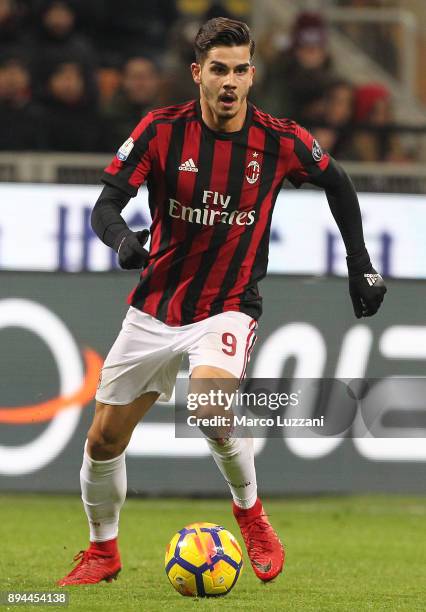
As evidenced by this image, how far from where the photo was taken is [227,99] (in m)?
5.21

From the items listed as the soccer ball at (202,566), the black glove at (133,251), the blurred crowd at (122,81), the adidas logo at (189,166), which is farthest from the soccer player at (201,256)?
the blurred crowd at (122,81)

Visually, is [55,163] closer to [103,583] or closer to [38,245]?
[38,245]

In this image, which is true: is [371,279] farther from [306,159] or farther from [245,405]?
[245,405]

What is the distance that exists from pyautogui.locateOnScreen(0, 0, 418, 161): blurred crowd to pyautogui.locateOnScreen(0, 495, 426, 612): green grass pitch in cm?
286

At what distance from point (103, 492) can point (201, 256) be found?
1058 millimetres

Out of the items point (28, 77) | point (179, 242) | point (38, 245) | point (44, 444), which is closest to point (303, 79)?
point (28, 77)

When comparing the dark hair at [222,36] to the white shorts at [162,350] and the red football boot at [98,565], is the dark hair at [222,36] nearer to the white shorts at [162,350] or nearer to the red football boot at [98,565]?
the white shorts at [162,350]

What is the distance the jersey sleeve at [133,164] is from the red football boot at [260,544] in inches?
56.5

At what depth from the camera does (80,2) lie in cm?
1238

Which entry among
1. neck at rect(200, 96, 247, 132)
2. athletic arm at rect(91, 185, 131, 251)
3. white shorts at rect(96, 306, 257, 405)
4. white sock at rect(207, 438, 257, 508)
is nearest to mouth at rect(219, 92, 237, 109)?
neck at rect(200, 96, 247, 132)

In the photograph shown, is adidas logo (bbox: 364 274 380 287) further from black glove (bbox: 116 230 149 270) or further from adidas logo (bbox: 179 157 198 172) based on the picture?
black glove (bbox: 116 230 149 270)

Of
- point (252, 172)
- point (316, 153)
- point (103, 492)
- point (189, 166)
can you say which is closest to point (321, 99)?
point (316, 153)

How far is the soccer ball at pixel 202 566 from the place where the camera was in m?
5.15

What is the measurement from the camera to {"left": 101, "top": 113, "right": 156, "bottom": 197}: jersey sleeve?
5.33 m
